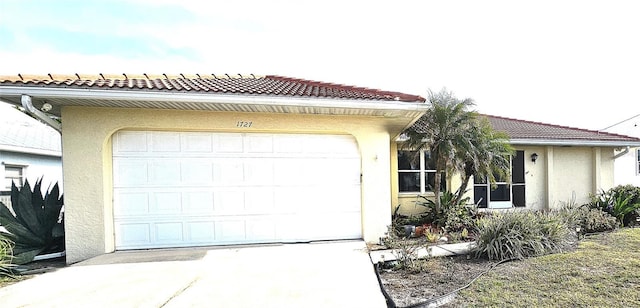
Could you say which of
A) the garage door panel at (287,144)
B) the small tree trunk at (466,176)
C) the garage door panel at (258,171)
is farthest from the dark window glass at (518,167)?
the garage door panel at (258,171)

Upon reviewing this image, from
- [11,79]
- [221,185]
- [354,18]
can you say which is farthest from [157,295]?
[354,18]

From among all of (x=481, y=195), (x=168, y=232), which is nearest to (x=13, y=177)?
(x=168, y=232)

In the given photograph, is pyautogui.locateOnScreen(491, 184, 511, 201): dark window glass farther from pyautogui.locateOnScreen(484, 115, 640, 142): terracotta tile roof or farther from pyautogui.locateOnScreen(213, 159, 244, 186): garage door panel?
pyautogui.locateOnScreen(213, 159, 244, 186): garage door panel

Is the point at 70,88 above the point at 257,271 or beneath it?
above

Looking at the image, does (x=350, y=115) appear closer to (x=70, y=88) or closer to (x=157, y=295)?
(x=157, y=295)

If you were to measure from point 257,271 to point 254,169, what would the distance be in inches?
99.9

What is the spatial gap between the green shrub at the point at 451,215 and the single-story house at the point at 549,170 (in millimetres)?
1704

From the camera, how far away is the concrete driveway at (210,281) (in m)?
3.86

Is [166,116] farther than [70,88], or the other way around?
[166,116]

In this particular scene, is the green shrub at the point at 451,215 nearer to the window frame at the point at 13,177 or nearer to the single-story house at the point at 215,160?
the single-story house at the point at 215,160

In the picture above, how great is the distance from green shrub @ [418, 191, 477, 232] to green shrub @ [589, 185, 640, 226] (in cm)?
418

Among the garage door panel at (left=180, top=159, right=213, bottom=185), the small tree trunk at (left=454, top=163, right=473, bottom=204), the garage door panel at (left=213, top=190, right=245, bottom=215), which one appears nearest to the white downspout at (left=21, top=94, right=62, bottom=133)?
the garage door panel at (left=180, top=159, right=213, bottom=185)

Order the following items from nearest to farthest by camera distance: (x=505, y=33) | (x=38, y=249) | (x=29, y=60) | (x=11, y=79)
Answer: (x=11, y=79)
(x=38, y=249)
(x=29, y=60)
(x=505, y=33)

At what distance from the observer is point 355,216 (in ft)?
23.1
